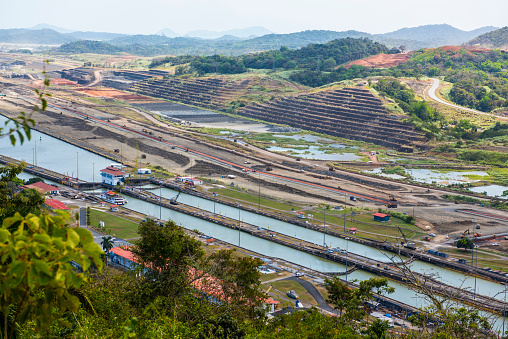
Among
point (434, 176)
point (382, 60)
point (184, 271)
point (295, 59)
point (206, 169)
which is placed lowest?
point (434, 176)

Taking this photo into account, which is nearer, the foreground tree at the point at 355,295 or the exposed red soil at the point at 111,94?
the foreground tree at the point at 355,295

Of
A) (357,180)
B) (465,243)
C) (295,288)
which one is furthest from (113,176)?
(465,243)

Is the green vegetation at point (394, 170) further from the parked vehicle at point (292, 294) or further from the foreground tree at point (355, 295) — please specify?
the foreground tree at point (355, 295)

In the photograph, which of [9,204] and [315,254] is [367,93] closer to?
[315,254]

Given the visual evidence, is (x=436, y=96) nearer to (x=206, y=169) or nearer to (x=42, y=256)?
(x=206, y=169)

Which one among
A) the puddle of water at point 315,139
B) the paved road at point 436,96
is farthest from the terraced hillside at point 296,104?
the paved road at point 436,96

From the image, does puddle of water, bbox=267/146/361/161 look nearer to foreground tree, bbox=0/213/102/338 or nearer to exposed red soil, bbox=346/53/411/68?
exposed red soil, bbox=346/53/411/68

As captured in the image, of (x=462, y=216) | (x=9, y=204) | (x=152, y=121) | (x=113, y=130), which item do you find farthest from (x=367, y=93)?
(x=9, y=204)

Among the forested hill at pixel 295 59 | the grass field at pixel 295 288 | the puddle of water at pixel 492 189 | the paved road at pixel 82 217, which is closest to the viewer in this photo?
the grass field at pixel 295 288
